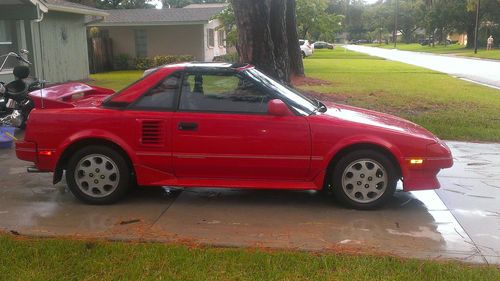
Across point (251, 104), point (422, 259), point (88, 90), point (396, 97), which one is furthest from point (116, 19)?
point (422, 259)

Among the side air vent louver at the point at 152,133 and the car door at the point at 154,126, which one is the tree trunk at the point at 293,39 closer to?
the car door at the point at 154,126

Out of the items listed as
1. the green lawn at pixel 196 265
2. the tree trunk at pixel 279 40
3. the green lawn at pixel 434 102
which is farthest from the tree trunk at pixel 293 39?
the green lawn at pixel 196 265

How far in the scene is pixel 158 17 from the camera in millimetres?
27844

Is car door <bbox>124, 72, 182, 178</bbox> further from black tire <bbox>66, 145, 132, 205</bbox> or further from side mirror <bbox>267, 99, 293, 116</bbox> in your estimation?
side mirror <bbox>267, 99, 293, 116</bbox>

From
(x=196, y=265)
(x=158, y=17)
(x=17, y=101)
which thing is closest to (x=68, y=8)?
(x=158, y=17)

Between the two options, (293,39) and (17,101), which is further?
(293,39)

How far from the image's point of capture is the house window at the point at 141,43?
92.5 ft

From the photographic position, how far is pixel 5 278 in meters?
3.76

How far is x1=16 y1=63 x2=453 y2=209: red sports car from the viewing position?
5195 mm

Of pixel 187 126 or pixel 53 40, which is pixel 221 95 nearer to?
pixel 187 126

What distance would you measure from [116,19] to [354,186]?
25125 mm

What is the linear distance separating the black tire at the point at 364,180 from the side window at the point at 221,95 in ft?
3.19

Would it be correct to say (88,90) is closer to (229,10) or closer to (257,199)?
(257,199)

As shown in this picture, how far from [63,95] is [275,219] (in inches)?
114
